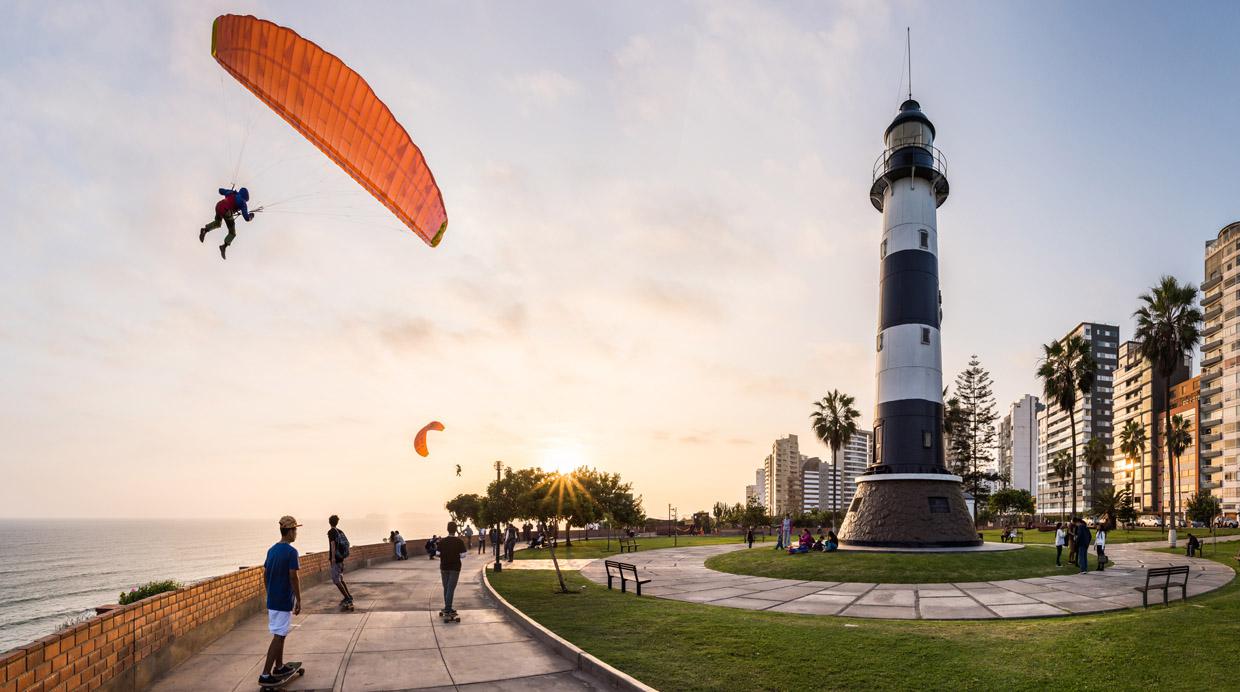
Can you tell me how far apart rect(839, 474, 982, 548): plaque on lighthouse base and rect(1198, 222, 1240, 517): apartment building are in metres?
88.5

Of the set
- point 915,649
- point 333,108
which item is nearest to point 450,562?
point 915,649

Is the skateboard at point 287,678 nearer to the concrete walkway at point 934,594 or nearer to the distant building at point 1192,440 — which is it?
the concrete walkway at point 934,594

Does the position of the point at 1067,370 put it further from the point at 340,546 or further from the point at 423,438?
the point at 340,546

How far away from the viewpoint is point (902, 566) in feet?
71.4

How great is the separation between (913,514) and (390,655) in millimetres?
23284

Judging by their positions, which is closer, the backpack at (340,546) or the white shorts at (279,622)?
the white shorts at (279,622)

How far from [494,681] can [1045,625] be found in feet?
31.7

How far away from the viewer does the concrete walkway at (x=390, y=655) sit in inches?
332

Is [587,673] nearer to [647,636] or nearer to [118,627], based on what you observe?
[647,636]

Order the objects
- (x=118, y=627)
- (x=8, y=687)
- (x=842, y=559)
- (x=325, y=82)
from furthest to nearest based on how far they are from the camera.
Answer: (x=842, y=559) < (x=325, y=82) < (x=118, y=627) < (x=8, y=687)

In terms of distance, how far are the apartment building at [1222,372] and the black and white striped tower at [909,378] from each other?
88.0 m

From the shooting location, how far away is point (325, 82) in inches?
480

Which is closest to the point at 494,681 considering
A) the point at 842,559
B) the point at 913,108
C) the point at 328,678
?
the point at 328,678

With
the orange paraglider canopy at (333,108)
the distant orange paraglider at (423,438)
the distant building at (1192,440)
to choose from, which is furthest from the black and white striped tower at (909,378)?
the distant building at (1192,440)
